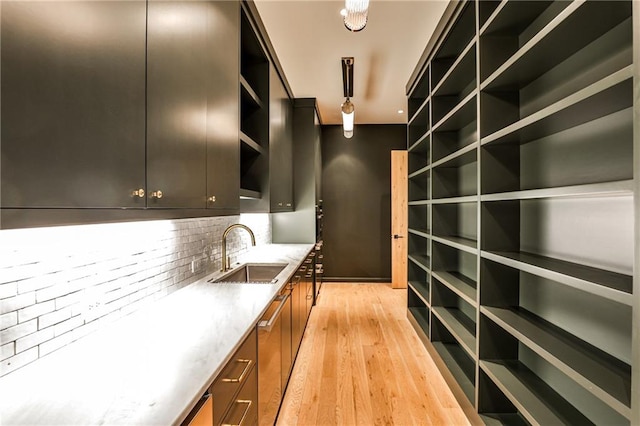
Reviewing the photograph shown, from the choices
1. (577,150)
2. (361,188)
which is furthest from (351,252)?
(577,150)

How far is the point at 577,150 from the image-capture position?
1626mm

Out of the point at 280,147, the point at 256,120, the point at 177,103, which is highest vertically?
the point at 256,120

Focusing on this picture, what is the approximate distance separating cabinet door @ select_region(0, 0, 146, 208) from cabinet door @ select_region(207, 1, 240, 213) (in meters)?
0.66

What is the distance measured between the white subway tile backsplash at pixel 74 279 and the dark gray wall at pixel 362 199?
4.41 meters

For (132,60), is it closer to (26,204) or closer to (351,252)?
(26,204)

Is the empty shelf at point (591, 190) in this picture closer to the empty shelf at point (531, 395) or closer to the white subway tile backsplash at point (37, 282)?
the empty shelf at point (531, 395)

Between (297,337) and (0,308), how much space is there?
2.34 metres

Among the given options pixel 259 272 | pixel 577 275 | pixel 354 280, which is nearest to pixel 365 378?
pixel 259 272

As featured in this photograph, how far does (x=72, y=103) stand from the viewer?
873 mm

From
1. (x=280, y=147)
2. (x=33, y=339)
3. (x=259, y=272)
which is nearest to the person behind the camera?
(x=33, y=339)

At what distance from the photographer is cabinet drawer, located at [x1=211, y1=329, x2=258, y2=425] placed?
112cm

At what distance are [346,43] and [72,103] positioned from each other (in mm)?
2786

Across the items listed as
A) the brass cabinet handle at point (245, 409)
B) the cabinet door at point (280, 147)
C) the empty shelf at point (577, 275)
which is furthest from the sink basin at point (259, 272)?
the empty shelf at point (577, 275)

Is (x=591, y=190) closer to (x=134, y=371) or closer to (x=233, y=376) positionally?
(x=233, y=376)
